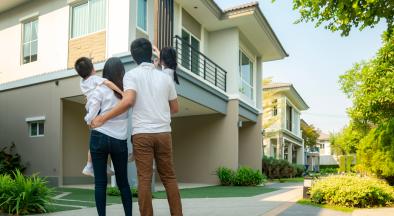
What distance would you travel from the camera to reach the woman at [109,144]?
3566 mm

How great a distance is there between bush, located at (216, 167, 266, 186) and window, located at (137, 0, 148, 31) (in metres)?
6.08

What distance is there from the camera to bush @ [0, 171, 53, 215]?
5.11m

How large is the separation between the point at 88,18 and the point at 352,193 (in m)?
8.41

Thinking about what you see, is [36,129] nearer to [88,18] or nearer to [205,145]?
[88,18]

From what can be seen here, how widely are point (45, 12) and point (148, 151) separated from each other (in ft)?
34.6

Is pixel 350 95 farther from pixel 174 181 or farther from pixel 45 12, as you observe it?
pixel 174 181

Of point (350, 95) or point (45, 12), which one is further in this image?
point (350, 95)

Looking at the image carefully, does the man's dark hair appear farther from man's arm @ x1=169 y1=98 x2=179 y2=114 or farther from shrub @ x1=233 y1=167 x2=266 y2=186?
shrub @ x1=233 y1=167 x2=266 y2=186

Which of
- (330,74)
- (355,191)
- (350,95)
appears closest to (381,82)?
(355,191)

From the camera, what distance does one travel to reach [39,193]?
17.5 feet

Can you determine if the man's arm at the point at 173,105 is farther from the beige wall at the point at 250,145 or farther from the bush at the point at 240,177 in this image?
the beige wall at the point at 250,145

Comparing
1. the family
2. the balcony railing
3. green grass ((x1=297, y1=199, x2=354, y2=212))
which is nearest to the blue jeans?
the family

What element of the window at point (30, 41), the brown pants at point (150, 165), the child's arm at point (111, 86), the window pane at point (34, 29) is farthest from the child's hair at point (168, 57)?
the window pane at point (34, 29)

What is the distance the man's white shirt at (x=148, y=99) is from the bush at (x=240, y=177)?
1072 centimetres
